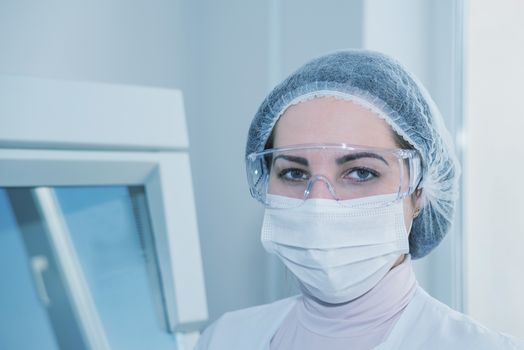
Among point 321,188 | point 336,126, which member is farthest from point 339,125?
point 321,188

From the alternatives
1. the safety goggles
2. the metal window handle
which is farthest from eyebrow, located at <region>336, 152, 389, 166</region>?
the metal window handle

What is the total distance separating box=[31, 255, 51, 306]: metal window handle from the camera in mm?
957

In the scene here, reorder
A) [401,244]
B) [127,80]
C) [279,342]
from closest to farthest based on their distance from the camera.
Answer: [401,244], [279,342], [127,80]

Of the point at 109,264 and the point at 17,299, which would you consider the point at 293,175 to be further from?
the point at 17,299

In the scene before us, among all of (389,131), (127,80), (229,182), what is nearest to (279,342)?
(389,131)

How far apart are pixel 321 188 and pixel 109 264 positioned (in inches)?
18.1

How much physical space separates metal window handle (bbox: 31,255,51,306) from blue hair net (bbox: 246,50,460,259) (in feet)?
1.58

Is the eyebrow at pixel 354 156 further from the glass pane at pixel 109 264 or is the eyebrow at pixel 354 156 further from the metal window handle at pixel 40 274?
the metal window handle at pixel 40 274

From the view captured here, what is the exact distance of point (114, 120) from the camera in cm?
→ 94

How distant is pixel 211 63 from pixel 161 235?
2.34 feet

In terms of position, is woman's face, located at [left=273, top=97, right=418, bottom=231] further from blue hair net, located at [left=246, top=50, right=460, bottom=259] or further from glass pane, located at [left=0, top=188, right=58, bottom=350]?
glass pane, located at [left=0, top=188, right=58, bottom=350]

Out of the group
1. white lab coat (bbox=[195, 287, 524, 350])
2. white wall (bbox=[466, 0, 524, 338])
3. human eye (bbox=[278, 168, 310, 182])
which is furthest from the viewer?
white wall (bbox=[466, 0, 524, 338])

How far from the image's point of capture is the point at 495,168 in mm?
1406

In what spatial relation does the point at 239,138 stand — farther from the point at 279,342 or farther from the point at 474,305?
the point at 474,305
